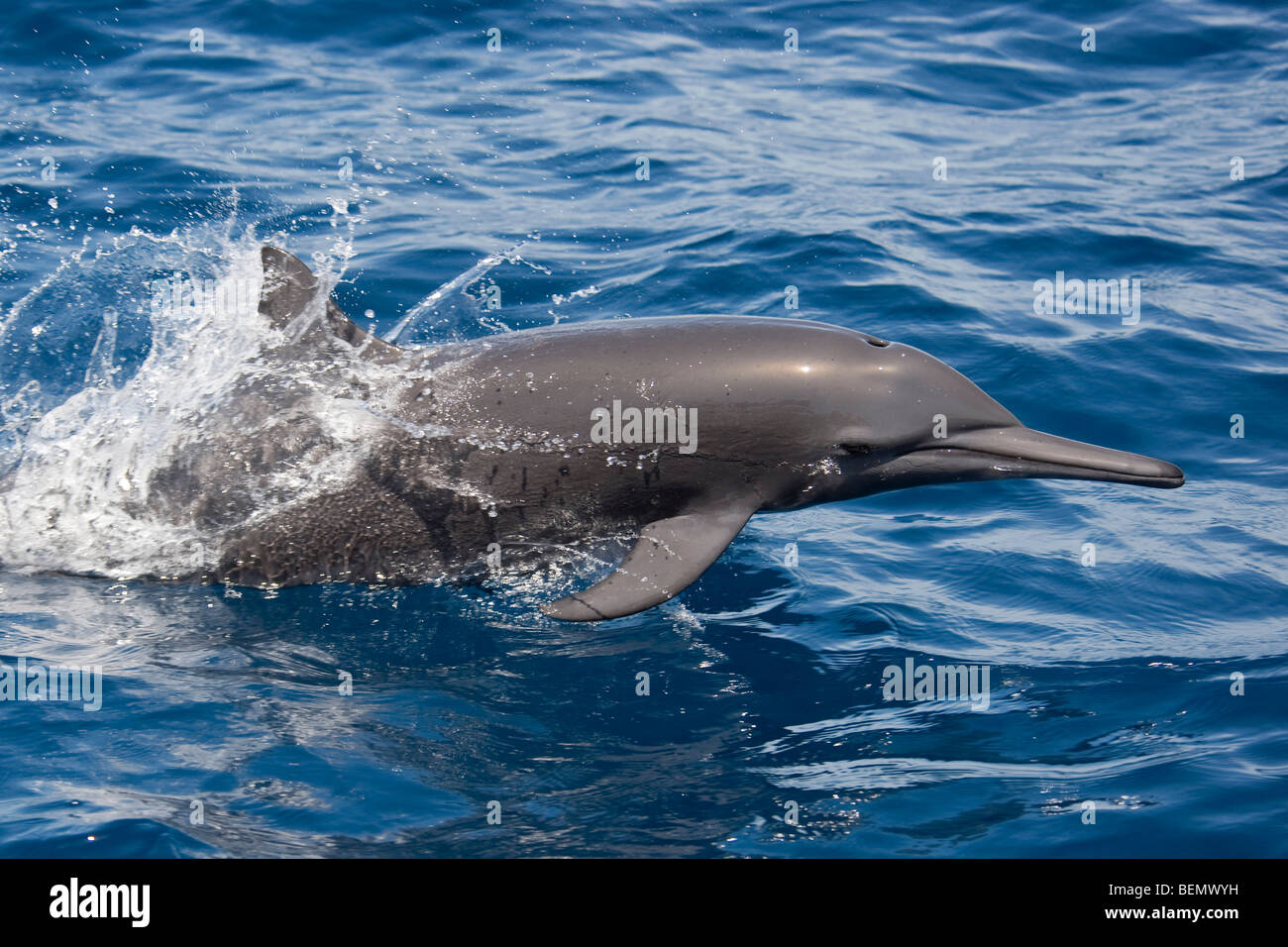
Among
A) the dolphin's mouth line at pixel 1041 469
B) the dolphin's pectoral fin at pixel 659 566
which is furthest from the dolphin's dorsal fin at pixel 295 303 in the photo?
the dolphin's mouth line at pixel 1041 469

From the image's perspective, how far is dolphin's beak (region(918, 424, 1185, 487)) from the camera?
22.5ft

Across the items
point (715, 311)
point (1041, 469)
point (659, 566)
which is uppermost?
point (715, 311)

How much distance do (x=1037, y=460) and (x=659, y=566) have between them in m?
2.20

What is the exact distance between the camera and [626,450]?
7.00 meters

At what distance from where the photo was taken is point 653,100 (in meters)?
17.7

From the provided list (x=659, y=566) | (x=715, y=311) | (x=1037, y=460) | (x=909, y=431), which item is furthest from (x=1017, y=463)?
(x=715, y=311)

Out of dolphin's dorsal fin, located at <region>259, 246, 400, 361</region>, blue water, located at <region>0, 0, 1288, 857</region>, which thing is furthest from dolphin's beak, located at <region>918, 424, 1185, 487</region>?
dolphin's dorsal fin, located at <region>259, 246, 400, 361</region>

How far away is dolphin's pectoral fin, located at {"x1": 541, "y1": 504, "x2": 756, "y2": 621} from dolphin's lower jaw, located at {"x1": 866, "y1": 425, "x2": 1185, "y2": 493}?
97cm

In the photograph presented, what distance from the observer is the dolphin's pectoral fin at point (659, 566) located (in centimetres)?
639

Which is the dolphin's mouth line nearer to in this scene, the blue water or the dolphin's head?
the dolphin's head

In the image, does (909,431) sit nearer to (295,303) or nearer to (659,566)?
(659,566)

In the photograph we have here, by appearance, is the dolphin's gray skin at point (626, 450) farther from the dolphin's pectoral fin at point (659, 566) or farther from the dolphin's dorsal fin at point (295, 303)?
the dolphin's dorsal fin at point (295, 303)
